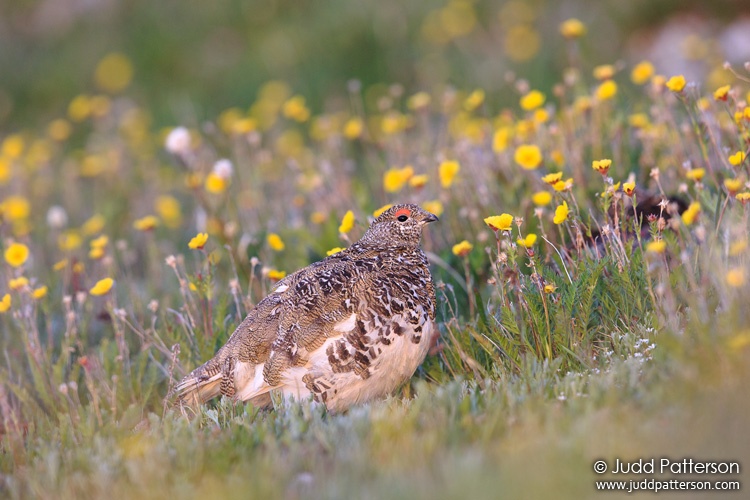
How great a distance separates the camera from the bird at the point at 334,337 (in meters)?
4.16

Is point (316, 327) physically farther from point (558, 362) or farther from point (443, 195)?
point (443, 195)

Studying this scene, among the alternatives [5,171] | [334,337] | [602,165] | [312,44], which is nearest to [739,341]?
[602,165]

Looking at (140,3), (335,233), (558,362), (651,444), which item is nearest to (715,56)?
(335,233)

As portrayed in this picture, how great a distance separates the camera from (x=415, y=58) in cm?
1163

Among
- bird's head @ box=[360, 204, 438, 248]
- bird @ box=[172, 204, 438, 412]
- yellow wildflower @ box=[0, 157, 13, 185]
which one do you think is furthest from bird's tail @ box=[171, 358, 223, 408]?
yellow wildflower @ box=[0, 157, 13, 185]

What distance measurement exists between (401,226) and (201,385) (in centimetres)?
130

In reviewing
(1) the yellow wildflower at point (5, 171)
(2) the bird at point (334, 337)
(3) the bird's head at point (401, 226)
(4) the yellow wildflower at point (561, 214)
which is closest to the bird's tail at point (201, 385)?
(2) the bird at point (334, 337)

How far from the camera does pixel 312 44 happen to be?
40.9 feet

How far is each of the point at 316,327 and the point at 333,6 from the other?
9.81 m

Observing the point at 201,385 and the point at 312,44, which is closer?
the point at 201,385
